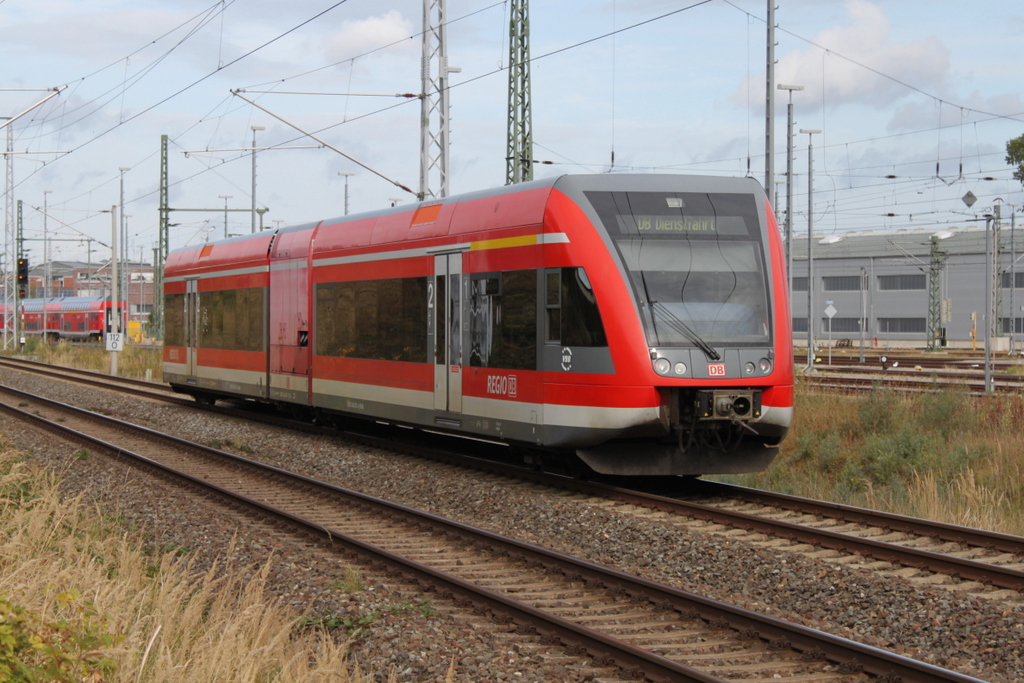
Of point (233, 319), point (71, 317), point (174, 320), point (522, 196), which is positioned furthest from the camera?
point (71, 317)

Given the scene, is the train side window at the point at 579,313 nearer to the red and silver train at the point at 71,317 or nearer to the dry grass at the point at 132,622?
the dry grass at the point at 132,622

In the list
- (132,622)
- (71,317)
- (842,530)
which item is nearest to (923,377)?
(842,530)

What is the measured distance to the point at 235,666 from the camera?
546 centimetres

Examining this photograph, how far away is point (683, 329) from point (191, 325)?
1481 centimetres

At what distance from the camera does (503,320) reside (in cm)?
1264

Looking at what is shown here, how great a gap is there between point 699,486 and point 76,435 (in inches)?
416

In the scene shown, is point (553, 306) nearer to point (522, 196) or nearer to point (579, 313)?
point (579, 313)

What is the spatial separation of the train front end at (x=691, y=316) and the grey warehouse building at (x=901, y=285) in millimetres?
57451

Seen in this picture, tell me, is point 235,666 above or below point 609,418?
below

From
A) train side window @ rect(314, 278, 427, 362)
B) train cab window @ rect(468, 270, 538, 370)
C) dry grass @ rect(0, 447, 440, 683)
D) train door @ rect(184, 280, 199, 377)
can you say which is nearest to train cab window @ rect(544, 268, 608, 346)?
train cab window @ rect(468, 270, 538, 370)

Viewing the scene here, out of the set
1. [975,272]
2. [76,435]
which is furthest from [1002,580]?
Result: [975,272]

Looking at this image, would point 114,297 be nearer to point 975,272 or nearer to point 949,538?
point 949,538

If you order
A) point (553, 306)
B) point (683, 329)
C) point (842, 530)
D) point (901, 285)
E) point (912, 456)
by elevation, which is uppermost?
point (901, 285)

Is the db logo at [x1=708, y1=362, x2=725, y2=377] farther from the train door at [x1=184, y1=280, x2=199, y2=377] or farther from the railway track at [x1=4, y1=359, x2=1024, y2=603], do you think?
the train door at [x1=184, y1=280, x2=199, y2=377]
